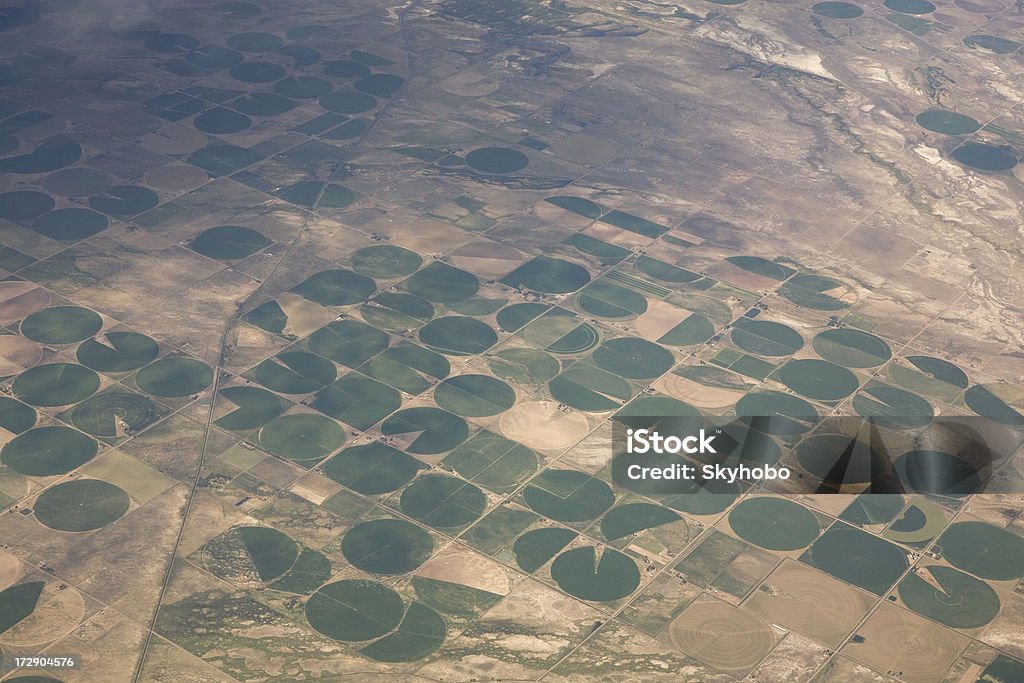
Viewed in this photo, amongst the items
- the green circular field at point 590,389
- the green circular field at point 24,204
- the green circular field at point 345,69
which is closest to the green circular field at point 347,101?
the green circular field at point 345,69

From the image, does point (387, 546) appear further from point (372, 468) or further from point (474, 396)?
point (474, 396)

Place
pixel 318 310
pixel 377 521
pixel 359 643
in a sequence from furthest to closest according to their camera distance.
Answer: pixel 318 310, pixel 377 521, pixel 359 643

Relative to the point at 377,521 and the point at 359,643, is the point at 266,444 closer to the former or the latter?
the point at 377,521

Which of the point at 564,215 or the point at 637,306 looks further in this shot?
the point at 564,215

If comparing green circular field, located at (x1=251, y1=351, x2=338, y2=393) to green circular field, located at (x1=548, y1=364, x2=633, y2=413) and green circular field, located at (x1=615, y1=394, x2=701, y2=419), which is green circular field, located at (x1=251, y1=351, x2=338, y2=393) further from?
green circular field, located at (x1=615, y1=394, x2=701, y2=419)

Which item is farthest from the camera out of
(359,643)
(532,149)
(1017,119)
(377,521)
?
(1017,119)

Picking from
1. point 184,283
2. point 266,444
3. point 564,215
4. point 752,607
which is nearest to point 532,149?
point 564,215

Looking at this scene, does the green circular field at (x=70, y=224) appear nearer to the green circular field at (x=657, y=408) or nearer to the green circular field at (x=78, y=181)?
the green circular field at (x=78, y=181)
